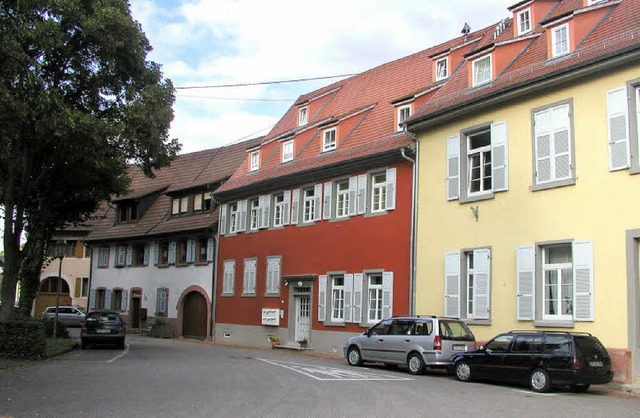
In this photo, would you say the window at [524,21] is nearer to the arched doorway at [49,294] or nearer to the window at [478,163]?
the window at [478,163]

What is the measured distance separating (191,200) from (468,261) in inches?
889

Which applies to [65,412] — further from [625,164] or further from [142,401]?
[625,164]

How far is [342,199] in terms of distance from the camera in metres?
26.8

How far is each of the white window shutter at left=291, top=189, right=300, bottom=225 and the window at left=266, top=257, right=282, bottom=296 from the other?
199cm

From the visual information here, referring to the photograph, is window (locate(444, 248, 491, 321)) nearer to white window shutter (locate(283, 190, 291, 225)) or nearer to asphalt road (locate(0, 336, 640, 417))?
asphalt road (locate(0, 336, 640, 417))

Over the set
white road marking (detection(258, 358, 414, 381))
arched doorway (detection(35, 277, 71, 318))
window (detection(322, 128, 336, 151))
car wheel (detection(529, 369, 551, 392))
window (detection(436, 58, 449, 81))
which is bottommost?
white road marking (detection(258, 358, 414, 381))

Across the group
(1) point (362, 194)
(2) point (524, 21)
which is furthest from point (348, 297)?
(2) point (524, 21)

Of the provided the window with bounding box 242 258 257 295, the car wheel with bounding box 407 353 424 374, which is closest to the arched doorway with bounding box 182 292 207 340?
the window with bounding box 242 258 257 295

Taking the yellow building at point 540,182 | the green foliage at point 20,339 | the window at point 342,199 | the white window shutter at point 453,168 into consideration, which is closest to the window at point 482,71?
the yellow building at point 540,182

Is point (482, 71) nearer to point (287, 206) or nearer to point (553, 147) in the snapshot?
point (553, 147)

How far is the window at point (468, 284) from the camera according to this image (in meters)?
19.2

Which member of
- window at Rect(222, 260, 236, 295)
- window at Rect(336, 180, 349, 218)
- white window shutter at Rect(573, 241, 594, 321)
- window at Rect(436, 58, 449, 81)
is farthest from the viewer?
window at Rect(222, 260, 236, 295)

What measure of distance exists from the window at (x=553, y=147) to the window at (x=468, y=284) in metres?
2.76

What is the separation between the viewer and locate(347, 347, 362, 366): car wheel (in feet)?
66.8
